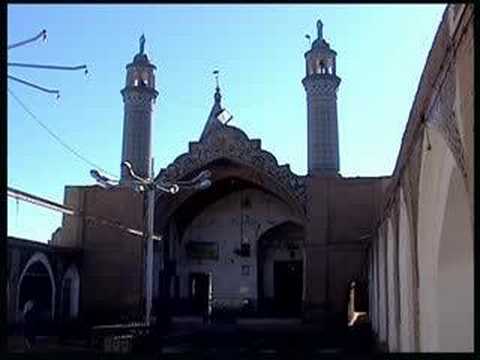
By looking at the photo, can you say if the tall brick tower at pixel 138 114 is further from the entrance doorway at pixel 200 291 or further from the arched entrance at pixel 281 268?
the arched entrance at pixel 281 268

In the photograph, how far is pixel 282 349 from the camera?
13.2 meters

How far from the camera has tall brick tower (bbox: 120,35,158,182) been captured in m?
23.7

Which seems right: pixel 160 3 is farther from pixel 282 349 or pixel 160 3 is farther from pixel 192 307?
pixel 192 307

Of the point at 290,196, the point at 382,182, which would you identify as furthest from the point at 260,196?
the point at 382,182

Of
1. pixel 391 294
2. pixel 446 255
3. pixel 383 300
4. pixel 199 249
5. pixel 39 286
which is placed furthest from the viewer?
pixel 199 249

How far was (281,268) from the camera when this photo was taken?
24.4m

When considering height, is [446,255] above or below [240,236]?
below

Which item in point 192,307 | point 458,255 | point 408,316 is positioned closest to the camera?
point 458,255

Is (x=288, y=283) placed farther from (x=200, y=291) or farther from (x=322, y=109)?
(x=322, y=109)

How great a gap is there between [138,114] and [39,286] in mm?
8367

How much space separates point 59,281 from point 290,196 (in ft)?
23.6

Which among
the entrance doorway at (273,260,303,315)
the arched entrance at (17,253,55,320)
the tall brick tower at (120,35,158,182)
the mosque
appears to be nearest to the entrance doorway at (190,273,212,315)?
the mosque

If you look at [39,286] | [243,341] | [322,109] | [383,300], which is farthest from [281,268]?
[383,300]

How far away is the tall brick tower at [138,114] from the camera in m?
23.7
